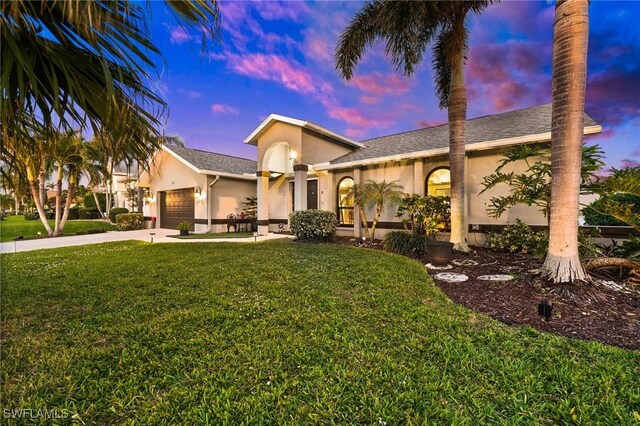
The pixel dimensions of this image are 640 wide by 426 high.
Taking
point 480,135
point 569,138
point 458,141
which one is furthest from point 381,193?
point 569,138

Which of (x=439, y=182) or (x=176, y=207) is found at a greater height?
(x=439, y=182)

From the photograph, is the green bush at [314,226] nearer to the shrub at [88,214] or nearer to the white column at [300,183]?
the white column at [300,183]

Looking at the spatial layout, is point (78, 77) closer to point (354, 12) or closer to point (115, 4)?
point (115, 4)

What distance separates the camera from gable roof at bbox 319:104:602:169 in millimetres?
8039

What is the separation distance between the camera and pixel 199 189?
49.6ft

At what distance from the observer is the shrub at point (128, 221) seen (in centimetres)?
1789

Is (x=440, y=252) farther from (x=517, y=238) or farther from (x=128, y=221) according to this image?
(x=128, y=221)

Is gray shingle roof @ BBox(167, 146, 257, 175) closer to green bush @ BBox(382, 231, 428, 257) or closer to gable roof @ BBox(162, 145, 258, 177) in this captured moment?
gable roof @ BBox(162, 145, 258, 177)

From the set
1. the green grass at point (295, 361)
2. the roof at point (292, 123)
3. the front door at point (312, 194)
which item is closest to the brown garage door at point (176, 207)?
Answer: the roof at point (292, 123)

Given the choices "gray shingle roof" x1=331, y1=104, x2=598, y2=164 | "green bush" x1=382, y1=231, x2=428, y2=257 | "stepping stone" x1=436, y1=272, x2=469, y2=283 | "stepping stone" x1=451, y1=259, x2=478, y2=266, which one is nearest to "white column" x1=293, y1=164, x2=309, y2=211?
"gray shingle roof" x1=331, y1=104, x2=598, y2=164

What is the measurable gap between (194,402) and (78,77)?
2973 millimetres

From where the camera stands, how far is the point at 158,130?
2.94 m

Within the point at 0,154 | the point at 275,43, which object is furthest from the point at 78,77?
the point at 275,43

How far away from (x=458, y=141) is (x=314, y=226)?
590 centimetres
